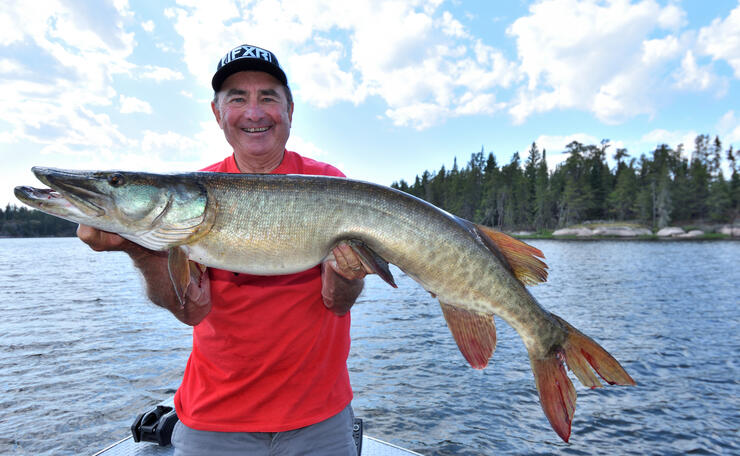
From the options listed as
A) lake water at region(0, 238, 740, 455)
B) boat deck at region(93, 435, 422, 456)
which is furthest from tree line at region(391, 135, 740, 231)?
boat deck at region(93, 435, 422, 456)

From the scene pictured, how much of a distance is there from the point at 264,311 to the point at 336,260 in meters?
0.53

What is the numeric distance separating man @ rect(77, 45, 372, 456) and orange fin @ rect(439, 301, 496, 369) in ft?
2.05

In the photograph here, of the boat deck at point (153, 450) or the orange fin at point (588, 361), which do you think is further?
the boat deck at point (153, 450)

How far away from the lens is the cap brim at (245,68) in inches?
115

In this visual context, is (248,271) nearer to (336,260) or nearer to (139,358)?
(336,260)

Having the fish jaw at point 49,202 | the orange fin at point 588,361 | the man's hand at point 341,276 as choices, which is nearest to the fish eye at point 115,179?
the fish jaw at point 49,202

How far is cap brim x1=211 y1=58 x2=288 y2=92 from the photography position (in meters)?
2.92

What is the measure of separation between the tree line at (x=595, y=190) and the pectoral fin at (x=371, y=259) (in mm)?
82919

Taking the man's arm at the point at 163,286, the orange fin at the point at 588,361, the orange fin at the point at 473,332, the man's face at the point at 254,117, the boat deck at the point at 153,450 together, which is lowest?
the boat deck at the point at 153,450

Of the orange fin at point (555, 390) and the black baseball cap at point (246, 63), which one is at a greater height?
the black baseball cap at point (246, 63)

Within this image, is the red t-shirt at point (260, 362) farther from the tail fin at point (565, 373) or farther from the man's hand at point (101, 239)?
the tail fin at point (565, 373)

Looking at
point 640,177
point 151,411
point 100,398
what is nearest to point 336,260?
point 151,411

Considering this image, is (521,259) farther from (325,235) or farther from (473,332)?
(325,235)

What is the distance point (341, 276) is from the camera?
2.53 m
